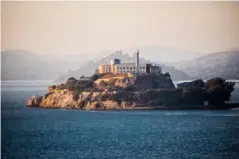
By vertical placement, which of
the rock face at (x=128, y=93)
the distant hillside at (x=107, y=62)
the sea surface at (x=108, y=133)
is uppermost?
the distant hillside at (x=107, y=62)

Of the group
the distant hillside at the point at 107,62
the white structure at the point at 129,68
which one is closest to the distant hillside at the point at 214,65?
the distant hillside at the point at 107,62

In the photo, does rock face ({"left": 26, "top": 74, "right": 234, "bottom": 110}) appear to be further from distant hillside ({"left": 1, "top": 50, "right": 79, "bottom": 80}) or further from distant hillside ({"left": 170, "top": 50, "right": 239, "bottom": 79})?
distant hillside ({"left": 1, "top": 50, "right": 79, "bottom": 80})

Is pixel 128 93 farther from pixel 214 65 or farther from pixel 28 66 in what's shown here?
pixel 28 66

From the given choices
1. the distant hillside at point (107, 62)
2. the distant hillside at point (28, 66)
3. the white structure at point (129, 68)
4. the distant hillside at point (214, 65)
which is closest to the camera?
the distant hillside at point (28, 66)

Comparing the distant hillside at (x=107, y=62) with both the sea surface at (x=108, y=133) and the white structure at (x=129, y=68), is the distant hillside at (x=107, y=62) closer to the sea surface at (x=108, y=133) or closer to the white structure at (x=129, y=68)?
the white structure at (x=129, y=68)

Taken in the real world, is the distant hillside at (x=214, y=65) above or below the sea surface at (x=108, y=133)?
above

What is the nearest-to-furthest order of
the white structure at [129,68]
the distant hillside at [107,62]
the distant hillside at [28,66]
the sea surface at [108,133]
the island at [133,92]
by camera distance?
the sea surface at [108,133] → the distant hillside at [28,66] → the distant hillside at [107,62] → the white structure at [129,68] → the island at [133,92]

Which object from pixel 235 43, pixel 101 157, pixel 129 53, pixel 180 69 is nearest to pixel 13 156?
pixel 101 157
